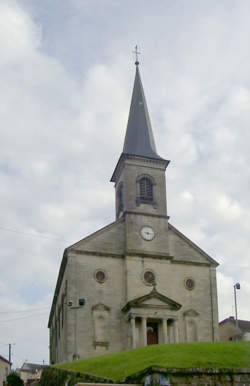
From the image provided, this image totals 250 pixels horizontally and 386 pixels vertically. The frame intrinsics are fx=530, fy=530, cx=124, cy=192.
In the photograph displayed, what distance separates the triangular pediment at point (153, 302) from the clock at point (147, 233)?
15.9ft

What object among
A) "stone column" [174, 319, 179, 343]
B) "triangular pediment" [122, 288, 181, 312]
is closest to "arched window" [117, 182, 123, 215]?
"triangular pediment" [122, 288, 181, 312]

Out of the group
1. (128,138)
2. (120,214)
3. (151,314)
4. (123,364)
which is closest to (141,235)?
(120,214)

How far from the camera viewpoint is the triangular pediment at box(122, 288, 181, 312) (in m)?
40.9

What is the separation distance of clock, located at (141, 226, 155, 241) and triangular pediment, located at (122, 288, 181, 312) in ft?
15.9

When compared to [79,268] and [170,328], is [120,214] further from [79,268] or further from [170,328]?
[170,328]

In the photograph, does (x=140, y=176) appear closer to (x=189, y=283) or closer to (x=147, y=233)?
(x=147, y=233)

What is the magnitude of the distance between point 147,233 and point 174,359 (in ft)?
77.5

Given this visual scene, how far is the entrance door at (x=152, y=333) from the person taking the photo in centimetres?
4191

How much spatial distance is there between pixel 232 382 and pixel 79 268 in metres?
22.1

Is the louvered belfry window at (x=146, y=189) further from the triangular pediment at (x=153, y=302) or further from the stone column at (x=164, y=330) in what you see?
the stone column at (x=164, y=330)

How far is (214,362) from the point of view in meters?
21.8

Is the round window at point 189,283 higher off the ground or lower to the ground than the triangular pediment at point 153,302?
higher

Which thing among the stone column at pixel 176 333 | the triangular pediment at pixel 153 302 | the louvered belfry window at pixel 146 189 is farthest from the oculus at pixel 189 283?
the louvered belfry window at pixel 146 189

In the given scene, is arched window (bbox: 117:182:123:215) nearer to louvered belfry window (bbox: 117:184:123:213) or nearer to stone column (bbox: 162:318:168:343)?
louvered belfry window (bbox: 117:184:123:213)
